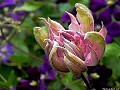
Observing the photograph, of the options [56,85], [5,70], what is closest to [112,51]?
[56,85]

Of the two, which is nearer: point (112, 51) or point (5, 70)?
point (112, 51)

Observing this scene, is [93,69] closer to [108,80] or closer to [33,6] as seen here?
[108,80]


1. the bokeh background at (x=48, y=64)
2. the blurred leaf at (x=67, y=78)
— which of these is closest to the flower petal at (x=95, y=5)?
the bokeh background at (x=48, y=64)

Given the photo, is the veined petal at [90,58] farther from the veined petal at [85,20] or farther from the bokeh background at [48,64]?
the bokeh background at [48,64]

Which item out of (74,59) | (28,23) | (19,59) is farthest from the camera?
(28,23)

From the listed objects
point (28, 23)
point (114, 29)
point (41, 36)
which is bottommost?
point (28, 23)

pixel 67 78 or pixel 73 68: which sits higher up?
pixel 73 68

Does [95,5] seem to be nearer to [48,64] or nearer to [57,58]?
[48,64]

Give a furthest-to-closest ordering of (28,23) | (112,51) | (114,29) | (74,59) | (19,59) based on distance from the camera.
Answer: (28,23) → (19,59) → (114,29) → (112,51) → (74,59)
